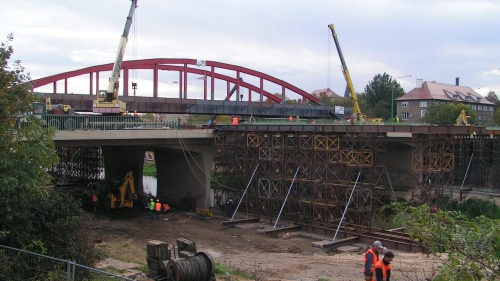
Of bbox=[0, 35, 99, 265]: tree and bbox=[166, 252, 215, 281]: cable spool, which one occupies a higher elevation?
bbox=[0, 35, 99, 265]: tree

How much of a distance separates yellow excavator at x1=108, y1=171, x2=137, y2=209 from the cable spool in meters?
22.8

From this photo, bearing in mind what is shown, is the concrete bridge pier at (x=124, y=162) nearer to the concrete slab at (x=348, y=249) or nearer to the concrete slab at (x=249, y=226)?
the concrete slab at (x=249, y=226)

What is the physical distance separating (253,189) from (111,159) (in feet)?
54.8

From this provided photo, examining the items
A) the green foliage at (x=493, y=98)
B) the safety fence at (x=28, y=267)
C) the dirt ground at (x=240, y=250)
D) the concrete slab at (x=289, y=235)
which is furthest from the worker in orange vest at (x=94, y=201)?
the green foliage at (x=493, y=98)

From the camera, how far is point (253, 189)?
103ft

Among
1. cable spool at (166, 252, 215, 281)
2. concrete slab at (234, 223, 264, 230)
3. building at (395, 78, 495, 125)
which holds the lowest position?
concrete slab at (234, 223, 264, 230)

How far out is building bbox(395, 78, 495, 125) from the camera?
8138 cm

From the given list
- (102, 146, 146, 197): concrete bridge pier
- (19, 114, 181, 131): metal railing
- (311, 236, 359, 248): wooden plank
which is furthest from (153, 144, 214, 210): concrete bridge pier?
(311, 236, 359, 248): wooden plank

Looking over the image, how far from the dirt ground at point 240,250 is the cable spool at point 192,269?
118 inches

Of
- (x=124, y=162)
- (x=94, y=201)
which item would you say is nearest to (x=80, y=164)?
(x=124, y=162)

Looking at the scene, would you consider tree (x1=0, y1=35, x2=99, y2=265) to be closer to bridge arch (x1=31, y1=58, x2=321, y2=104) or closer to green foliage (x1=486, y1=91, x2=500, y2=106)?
bridge arch (x1=31, y1=58, x2=321, y2=104)

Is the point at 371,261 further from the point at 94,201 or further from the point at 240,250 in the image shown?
the point at 94,201

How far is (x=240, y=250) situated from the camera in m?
22.5

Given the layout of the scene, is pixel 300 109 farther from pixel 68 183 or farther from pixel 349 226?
pixel 349 226
